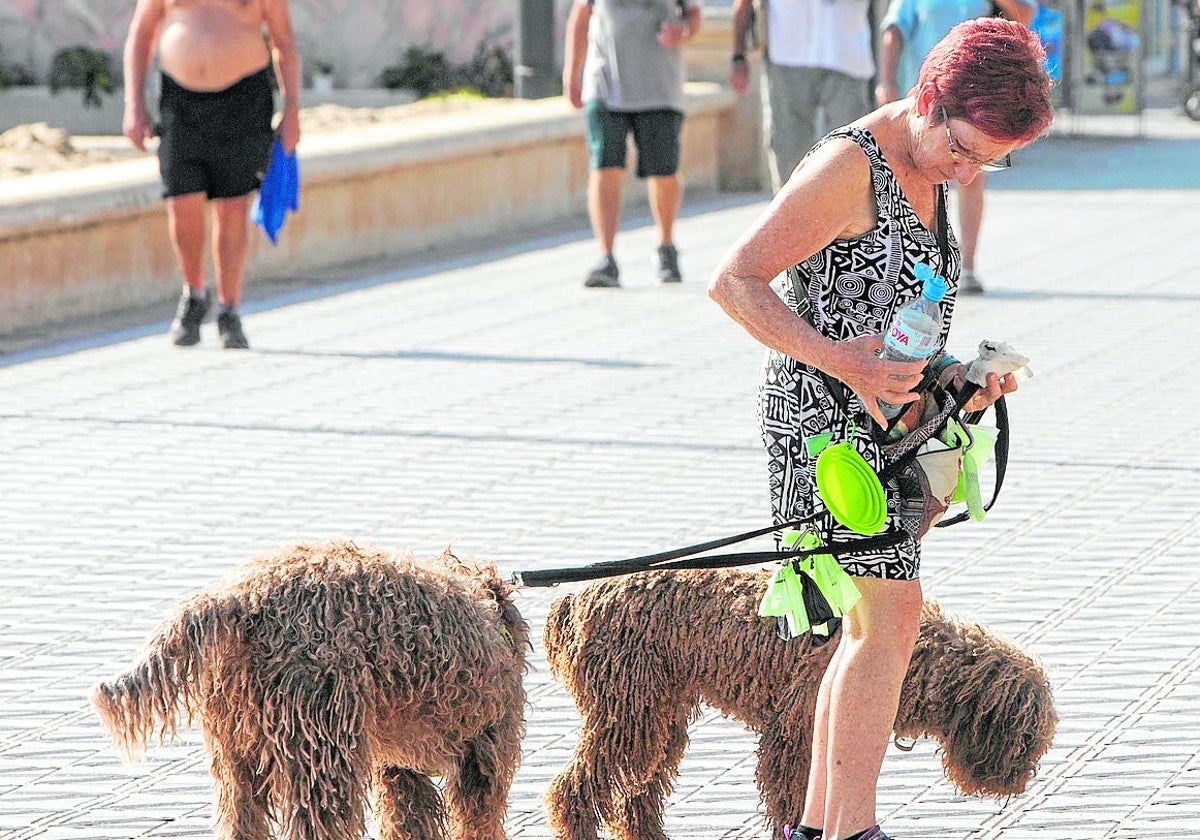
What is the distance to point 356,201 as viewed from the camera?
12422mm

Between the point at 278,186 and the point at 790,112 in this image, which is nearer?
the point at 278,186

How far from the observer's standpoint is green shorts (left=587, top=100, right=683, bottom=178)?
10.9 meters

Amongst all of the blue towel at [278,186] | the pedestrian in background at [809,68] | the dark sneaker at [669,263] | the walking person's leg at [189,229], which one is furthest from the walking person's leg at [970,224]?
the walking person's leg at [189,229]

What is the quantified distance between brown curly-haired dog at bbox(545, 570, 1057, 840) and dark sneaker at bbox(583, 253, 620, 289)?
715 cm

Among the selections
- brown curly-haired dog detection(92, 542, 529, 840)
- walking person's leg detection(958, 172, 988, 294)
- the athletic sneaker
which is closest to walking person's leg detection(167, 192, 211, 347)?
walking person's leg detection(958, 172, 988, 294)

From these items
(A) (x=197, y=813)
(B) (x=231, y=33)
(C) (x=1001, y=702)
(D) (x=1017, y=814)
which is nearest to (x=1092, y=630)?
(D) (x=1017, y=814)

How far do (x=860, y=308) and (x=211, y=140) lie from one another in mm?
6029

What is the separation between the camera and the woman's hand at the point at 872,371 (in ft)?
11.0

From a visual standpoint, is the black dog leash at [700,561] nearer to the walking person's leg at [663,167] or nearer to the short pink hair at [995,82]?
the short pink hair at [995,82]

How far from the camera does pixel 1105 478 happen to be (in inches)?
275

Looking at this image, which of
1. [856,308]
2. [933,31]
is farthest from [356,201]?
[856,308]

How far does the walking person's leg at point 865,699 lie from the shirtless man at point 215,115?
20.0 ft

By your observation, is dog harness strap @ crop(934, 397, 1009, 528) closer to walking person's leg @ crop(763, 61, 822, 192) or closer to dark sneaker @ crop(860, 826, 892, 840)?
dark sneaker @ crop(860, 826, 892, 840)

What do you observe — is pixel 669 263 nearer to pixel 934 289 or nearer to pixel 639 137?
pixel 639 137
